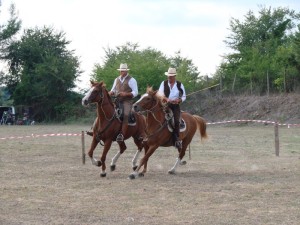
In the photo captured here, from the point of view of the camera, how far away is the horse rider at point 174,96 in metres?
14.2

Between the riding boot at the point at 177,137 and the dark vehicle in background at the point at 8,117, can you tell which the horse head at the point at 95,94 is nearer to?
the riding boot at the point at 177,137

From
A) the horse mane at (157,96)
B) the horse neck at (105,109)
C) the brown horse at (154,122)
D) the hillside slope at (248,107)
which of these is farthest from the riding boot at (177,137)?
the hillside slope at (248,107)

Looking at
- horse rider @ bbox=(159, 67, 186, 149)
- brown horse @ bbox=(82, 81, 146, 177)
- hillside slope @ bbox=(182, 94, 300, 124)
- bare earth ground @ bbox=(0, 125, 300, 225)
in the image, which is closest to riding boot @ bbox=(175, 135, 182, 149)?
horse rider @ bbox=(159, 67, 186, 149)

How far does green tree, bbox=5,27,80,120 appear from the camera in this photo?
189 feet

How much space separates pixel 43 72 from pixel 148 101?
1764 inches

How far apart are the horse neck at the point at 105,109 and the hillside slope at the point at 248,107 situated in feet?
97.3

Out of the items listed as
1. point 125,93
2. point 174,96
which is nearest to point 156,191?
point 174,96

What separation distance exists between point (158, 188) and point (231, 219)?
3405mm

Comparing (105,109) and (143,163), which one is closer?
(143,163)

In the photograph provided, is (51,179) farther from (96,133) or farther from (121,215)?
(121,215)

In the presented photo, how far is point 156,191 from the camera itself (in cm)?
1131

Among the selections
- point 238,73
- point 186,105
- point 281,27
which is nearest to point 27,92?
point 186,105

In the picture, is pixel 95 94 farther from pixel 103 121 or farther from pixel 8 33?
pixel 8 33

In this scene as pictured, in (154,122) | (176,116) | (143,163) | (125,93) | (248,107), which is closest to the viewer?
(143,163)
